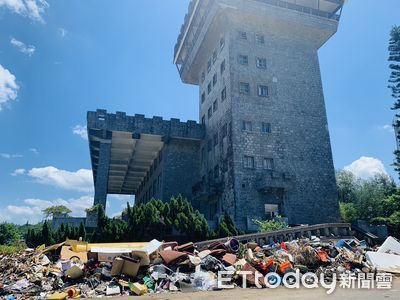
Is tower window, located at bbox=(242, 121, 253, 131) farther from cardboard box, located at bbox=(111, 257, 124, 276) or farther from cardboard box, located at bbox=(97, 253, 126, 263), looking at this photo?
cardboard box, located at bbox=(111, 257, 124, 276)

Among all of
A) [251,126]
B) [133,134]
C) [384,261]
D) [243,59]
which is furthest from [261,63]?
[384,261]

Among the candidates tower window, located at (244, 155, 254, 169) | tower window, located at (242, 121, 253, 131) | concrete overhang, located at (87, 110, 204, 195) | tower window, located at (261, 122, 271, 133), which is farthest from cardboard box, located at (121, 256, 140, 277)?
concrete overhang, located at (87, 110, 204, 195)

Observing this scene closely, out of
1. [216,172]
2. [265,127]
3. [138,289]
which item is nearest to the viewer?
[138,289]

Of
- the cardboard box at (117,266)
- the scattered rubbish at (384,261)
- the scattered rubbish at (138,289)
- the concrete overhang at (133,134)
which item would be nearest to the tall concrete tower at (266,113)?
the concrete overhang at (133,134)

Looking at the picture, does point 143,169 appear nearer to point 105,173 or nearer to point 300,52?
point 105,173

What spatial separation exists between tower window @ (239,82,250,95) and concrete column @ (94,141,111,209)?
13.3 metres

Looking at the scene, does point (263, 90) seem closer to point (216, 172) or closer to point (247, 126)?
point (247, 126)

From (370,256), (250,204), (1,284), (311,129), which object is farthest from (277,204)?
(1,284)

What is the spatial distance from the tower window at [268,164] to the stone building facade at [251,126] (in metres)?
0.09

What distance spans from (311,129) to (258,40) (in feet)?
32.9

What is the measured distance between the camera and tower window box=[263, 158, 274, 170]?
2730 centimetres

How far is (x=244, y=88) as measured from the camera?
29.0 m

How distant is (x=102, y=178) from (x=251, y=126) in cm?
1423

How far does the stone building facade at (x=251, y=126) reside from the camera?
26.8 meters
